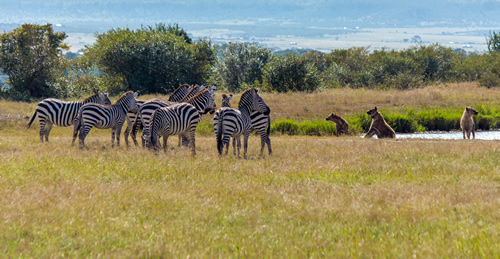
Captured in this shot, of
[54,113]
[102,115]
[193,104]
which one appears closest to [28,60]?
[54,113]

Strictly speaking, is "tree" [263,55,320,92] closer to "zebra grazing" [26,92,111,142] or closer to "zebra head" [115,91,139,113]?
"zebra grazing" [26,92,111,142]

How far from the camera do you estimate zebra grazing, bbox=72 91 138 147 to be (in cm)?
1802

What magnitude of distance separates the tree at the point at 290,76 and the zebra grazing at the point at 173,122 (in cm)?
3045

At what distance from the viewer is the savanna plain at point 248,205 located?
281 inches

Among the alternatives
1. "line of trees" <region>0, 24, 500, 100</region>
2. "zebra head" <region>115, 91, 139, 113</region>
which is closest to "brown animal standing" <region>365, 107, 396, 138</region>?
"zebra head" <region>115, 91, 139, 113</region>

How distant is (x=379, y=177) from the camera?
12430mm

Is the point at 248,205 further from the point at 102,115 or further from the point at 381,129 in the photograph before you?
the point at 381,129

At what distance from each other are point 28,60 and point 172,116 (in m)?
31.7

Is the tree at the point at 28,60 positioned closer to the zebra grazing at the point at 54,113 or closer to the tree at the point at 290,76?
the tree at the point at 290,76

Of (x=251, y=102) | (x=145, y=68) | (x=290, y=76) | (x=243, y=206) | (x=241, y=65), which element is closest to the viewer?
(x=243, y=206)

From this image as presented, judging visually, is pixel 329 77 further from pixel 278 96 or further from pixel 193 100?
pixel 193 100

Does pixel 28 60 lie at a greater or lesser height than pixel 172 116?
greater

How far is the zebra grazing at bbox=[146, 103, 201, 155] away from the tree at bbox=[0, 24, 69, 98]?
30046mm

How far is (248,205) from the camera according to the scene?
9547 millimetres
